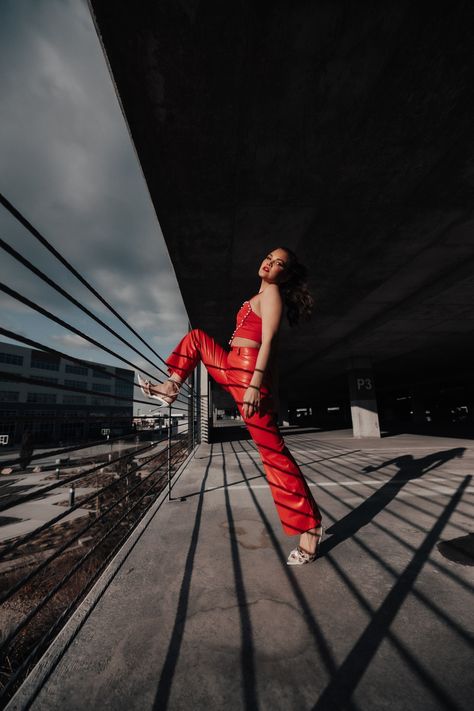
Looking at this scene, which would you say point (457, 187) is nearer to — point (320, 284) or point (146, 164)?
point (320, 284)

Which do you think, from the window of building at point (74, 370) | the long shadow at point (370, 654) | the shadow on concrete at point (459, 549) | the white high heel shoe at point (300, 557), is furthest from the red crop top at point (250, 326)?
the window of building at point (74, 370)

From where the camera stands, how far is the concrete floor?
42.8 inches

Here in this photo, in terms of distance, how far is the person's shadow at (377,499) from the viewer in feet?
7.96

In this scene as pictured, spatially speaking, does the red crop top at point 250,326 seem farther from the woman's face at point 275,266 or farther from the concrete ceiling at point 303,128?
the concrete ceiling at point 303,128

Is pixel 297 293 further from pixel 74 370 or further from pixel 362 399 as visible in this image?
pixel 74 370

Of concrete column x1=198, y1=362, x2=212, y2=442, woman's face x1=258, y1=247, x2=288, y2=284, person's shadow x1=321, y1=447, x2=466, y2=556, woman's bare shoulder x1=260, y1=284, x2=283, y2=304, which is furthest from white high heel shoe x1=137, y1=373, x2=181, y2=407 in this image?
concrete column x1=198, y1=362, x2=212, y2=442

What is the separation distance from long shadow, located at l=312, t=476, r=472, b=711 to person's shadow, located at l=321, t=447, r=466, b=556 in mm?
525

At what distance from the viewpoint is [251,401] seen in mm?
1885

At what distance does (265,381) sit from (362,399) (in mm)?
15144

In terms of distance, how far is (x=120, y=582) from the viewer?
5.90 ft

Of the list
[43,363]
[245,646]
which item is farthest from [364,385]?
[43,363]

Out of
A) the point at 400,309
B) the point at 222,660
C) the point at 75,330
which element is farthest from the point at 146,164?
the point at 400,309

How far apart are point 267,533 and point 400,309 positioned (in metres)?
8.59

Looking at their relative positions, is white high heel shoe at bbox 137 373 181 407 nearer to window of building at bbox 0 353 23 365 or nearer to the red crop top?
the red crop top
